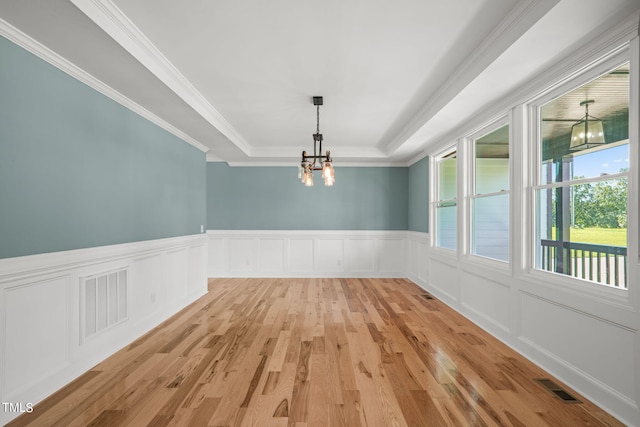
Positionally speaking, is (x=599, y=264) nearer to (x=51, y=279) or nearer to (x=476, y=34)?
(x=476, y=34)

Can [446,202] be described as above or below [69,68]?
below

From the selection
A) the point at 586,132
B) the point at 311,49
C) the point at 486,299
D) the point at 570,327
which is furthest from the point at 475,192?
the point at 311,49

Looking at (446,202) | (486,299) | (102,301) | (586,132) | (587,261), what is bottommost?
(486,299)

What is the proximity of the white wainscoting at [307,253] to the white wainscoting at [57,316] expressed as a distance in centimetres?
330

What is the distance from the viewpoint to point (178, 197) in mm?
4793

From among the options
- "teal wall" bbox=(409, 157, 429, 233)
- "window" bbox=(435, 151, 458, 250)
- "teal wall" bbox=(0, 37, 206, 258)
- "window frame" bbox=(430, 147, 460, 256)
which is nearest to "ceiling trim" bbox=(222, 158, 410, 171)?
"teal wall" bbox=(409, 157, 429, 233)

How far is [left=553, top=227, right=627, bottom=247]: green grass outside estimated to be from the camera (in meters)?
2.27

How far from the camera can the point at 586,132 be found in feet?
8.45

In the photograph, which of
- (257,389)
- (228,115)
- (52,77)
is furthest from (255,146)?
(257,389)

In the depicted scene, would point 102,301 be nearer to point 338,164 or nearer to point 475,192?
point 475,192

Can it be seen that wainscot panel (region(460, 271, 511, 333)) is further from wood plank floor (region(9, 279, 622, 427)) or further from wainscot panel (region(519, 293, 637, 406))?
wainscot panel (region(519, 293, 637, 406))

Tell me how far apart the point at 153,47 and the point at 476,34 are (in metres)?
2.54

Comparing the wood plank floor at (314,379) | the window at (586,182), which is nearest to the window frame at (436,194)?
the wood plank floor at (314,379)

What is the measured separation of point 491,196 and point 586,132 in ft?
4.81
